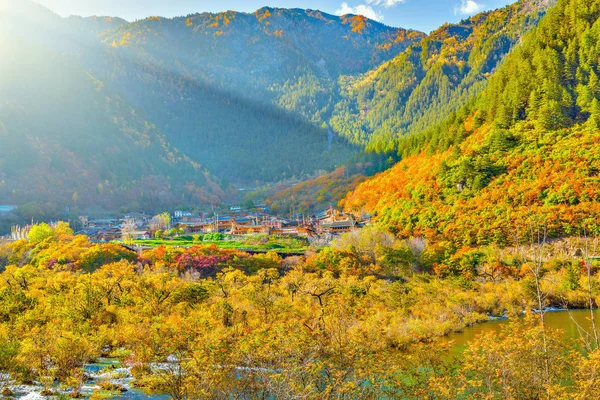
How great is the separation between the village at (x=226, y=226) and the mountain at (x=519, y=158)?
6792mm

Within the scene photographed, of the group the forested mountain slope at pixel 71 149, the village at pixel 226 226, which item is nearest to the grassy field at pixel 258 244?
the village at pixel 226 226

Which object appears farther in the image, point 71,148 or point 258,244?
point 71,148

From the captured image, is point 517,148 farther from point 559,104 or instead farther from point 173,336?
point 173,336

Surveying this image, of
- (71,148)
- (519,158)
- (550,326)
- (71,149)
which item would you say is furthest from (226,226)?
(71,148)

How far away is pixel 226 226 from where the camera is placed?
104m

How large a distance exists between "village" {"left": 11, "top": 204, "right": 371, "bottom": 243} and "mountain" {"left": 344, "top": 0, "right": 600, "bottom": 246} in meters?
→ 6.79

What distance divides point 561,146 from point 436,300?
32.6m

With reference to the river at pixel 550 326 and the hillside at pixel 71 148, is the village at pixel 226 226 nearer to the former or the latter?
the hillside at pixel 71 148

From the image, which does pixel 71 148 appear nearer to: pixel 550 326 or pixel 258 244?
pixel 258 244

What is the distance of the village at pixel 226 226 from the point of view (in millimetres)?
81413

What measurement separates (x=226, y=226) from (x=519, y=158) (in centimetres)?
6004

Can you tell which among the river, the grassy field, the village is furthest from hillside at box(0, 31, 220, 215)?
the river

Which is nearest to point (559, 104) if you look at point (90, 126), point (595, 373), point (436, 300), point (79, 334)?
point (436, 300)

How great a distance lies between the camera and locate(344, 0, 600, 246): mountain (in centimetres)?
5700
